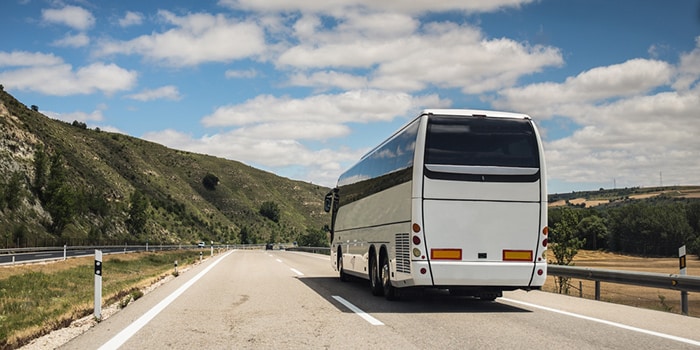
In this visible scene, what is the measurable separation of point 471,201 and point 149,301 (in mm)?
6982

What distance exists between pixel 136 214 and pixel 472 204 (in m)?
80.4

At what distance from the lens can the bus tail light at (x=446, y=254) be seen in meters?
11.1

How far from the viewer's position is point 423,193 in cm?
1120

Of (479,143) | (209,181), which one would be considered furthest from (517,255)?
(209,181)

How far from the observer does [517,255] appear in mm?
11375

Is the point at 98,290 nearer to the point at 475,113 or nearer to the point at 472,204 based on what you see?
the point at 472,204

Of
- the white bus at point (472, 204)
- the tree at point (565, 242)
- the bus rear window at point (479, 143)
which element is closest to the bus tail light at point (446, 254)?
the white bus at point (472, 204)

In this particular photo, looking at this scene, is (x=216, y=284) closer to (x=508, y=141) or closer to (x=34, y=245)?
(x=508, y=141)

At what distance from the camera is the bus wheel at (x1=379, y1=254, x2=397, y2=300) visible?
13055 millimetres

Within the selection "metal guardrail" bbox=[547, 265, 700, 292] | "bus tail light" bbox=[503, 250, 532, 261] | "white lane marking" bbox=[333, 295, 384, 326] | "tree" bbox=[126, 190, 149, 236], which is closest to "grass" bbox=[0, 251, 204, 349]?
"white lane marking" bbox=[333, 295, 384, 326]

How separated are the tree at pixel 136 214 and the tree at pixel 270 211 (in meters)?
62.0

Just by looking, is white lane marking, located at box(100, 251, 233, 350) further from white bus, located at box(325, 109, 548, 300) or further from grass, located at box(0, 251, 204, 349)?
white bus, located at box(325, 109, 548, 300)

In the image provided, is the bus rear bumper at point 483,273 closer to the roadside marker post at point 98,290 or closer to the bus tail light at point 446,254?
the bus tail light at point 446,254

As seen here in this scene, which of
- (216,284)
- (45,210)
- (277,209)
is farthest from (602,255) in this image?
(216,284)
